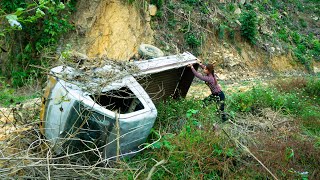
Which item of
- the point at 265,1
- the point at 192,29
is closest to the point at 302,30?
the point at 265,1

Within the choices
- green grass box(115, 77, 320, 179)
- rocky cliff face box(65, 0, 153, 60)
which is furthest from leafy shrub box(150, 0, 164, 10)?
green grass box(115, 77, 320, 179)

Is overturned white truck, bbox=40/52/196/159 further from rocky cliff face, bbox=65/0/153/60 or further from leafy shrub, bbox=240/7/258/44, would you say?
leafy shrub, bbox=240/7/258/44

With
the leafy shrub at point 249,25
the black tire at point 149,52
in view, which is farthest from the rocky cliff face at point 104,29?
the leafy shrub at point 249,25

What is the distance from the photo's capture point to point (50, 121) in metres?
5.29

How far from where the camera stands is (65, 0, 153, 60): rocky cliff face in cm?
1202

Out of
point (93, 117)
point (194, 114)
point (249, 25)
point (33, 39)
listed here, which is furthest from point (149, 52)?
point (249, 25)

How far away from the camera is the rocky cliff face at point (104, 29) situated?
12.0 metres

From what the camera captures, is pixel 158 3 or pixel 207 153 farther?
pixel 158 3

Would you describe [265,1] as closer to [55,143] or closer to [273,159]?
[273,159]

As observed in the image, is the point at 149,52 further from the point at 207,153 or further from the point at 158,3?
the point at 158,3

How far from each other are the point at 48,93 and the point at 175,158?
206cm

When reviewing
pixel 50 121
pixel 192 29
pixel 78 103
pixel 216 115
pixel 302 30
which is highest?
pixel 78 103

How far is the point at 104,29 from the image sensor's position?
40.1 feet

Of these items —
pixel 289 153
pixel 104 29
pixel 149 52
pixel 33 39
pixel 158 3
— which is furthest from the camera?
pixel 158 3
